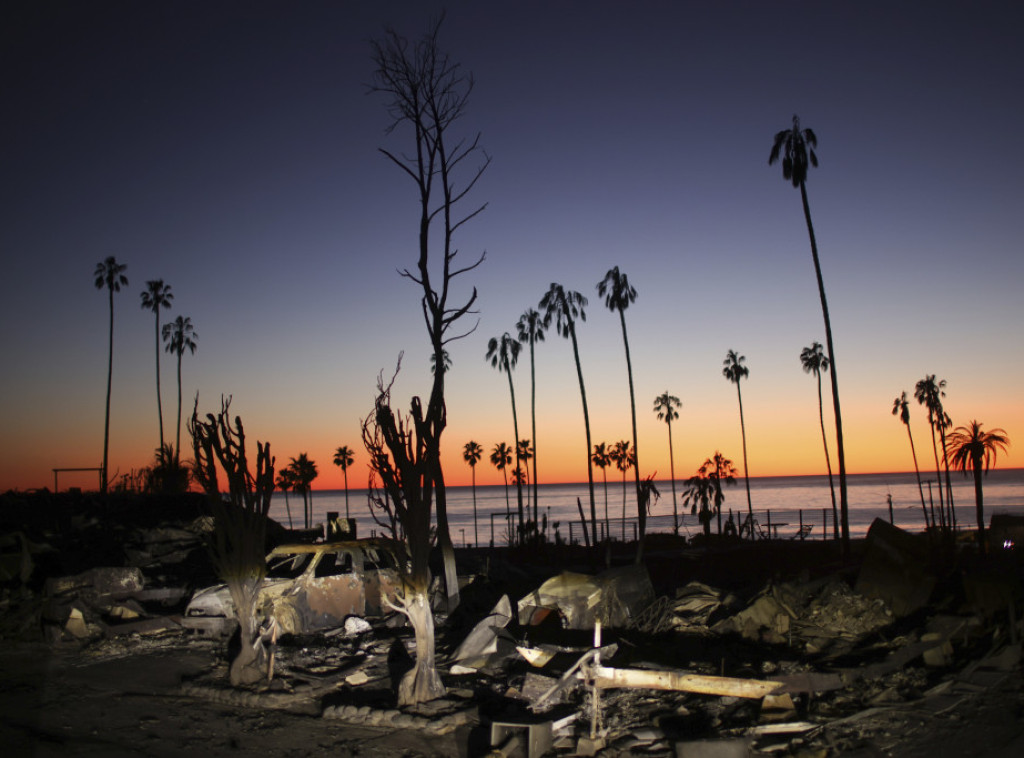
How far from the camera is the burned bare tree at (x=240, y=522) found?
30.6 ft

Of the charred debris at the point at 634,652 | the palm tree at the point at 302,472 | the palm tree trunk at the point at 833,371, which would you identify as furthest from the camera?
the palm tree at the point at 302,472

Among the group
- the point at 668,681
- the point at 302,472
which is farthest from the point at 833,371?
the point at 302,472

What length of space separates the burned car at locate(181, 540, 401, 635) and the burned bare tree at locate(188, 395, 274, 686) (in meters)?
1.54

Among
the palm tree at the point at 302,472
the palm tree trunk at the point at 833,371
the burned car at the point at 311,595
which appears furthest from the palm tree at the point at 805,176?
the palm tree at the point at 302,472

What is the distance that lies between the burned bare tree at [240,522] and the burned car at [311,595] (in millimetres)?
1537

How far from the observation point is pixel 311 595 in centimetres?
1177

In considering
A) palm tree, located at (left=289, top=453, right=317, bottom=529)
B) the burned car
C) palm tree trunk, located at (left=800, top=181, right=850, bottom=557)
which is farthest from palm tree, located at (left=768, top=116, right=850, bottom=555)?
palm tree, located at (left=289, top=453, right=317, bottom=529)

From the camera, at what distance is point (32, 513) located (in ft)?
80.0

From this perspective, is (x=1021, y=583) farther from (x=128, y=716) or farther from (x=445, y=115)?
(x=445, y=115)

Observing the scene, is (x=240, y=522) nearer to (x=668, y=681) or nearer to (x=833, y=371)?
(x=668, y=681)

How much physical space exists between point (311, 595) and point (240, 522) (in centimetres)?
287

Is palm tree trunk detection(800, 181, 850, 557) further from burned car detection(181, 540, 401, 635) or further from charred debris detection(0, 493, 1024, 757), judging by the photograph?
burned car detection(181, 540, 401, 635)

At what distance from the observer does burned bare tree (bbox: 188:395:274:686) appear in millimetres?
9336

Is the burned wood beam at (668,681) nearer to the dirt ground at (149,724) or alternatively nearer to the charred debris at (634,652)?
the charred debris at (634,652)
